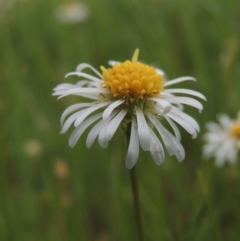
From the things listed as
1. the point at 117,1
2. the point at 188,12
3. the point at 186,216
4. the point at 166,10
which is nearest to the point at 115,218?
the point at 186,216

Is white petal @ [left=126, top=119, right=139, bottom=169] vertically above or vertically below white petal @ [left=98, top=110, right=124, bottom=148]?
below

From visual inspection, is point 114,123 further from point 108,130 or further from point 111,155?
point 111,155

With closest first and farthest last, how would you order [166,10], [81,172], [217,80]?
1. [81,172]
2. [217,80]
3. [166,10]

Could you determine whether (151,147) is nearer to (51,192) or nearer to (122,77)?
(122,77)

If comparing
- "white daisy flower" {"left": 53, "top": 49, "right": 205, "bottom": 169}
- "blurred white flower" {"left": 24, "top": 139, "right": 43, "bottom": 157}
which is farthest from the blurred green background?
"white daisy flower" {"left": 53, "top": 49, "right": 205, "bottom": 169}

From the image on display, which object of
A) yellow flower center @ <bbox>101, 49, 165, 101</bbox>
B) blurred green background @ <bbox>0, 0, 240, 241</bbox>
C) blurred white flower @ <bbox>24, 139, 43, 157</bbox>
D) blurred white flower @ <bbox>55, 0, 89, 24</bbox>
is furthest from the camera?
blurred white flower @ <bbox>55, 0, 89, 24</bbox>

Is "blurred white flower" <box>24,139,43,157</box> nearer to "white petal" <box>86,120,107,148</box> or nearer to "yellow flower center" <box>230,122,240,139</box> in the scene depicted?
"yellow flower center" <box>230,122,240,139</box>

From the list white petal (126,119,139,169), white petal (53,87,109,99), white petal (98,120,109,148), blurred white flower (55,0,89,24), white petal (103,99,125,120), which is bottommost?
white petal (126,119,139,169)
